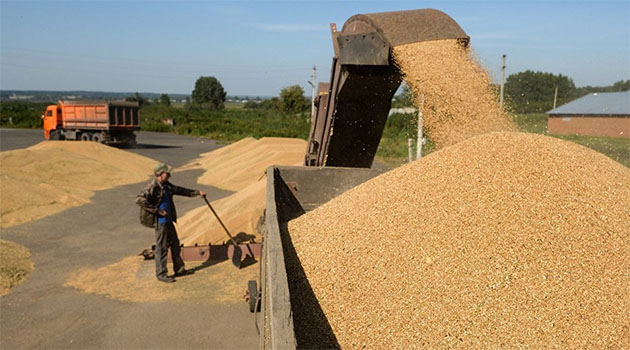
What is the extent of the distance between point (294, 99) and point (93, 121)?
23.7 m

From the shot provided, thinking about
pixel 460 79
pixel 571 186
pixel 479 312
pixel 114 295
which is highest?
pixel 460 79

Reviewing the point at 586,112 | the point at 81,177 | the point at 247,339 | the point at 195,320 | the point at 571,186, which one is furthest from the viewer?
the point at 586,112

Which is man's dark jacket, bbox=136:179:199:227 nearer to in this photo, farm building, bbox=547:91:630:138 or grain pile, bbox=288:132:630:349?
grain pile, bbox=288:132:630:349

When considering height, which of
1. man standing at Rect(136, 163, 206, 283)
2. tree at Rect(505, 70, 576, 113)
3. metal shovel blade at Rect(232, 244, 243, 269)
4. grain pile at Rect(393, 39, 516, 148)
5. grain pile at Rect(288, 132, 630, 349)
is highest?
tree at Rect(505, 70, 576, 113)

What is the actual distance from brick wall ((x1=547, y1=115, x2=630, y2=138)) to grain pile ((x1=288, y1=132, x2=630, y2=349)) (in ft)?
91.5

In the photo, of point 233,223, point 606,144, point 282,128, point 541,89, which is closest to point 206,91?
point 541,89

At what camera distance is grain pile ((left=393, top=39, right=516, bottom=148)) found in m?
4.57

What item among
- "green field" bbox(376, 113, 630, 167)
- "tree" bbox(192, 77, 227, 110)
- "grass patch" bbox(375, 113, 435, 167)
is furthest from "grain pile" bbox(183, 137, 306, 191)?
"tree" bbox(192, 77, 227, 110)

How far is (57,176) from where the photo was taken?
1376cm

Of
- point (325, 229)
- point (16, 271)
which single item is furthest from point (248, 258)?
point (325, 229)

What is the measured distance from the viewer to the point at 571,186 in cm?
320

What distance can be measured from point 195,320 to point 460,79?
3468 mm

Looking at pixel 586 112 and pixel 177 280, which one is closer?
pixel 177 280

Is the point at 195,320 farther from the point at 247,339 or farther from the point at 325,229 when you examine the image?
the point at 325,229
